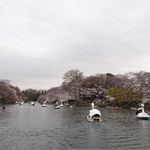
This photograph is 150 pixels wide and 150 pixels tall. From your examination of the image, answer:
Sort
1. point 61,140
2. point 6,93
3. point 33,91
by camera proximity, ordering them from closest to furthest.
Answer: point 61,140 → point 6,93 → point 33,91

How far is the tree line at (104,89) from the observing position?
210ft

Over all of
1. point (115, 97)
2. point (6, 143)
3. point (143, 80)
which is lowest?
point (6, 143)

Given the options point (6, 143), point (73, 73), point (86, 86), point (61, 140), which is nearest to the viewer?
point (6, 143)

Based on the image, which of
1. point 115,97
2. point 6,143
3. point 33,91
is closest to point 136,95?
point 115,97

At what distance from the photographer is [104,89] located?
263 feet

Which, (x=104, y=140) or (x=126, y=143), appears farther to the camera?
(x=104, y=140)

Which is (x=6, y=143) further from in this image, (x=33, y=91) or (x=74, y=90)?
(x=33, y=91)

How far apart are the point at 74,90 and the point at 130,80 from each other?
2184 centimetres

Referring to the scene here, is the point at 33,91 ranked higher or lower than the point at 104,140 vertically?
higher

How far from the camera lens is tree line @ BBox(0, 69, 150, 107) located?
63.9 metres

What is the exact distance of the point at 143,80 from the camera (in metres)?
67.1

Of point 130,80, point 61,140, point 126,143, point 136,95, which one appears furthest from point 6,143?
point 130,80

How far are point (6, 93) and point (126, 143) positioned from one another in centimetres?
8432

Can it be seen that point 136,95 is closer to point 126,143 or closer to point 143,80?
point 143,80
